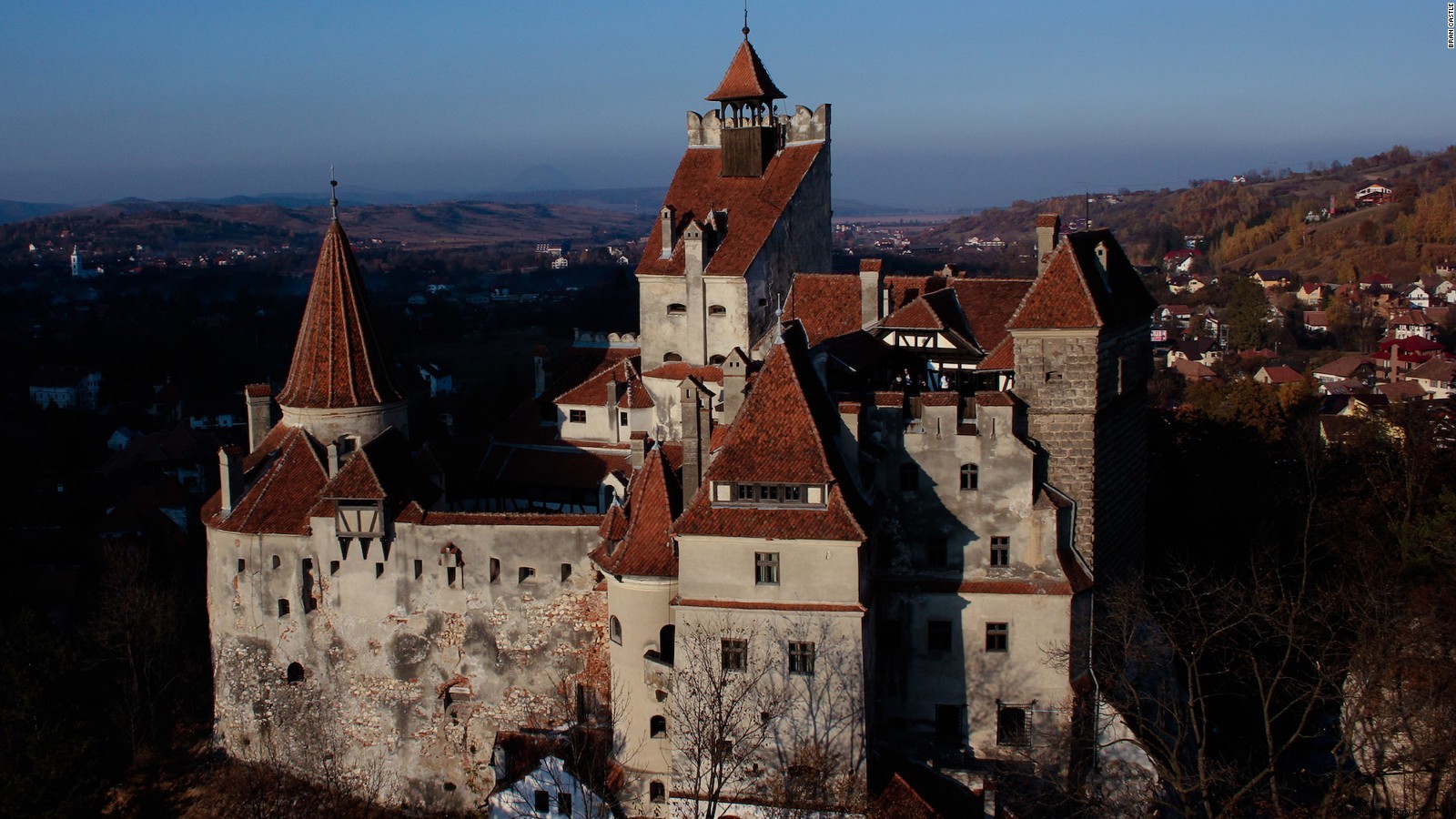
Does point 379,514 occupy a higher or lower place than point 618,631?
higher

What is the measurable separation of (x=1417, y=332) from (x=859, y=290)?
106297 millimetres

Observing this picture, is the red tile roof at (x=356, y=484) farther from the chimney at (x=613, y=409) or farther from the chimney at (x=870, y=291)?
the chimney at (x=870, y=291)

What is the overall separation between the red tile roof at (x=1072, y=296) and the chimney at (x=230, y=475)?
27085 millimetres

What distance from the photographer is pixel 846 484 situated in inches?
1555

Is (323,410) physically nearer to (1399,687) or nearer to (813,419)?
(813,419)

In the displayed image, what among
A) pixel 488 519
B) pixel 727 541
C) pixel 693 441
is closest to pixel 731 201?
pixel 693 441

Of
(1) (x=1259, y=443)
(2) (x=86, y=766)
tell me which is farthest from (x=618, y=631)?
(1) (x=1259, y=443)

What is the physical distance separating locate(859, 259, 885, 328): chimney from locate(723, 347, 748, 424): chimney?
9.44 m

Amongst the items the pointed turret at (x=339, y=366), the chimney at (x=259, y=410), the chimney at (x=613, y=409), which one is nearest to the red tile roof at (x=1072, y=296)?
the chimney at (x=613, y=409)

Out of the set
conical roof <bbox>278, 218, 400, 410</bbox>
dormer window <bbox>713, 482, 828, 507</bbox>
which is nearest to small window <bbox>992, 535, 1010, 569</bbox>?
dormer window <bbox>713, 482, 828, 507</bbox>

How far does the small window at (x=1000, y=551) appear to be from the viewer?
4222cm

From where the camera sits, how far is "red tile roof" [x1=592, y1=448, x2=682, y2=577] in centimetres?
4194

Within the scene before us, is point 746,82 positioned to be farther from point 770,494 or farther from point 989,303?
point 770,494

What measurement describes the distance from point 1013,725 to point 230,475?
1089 inches
